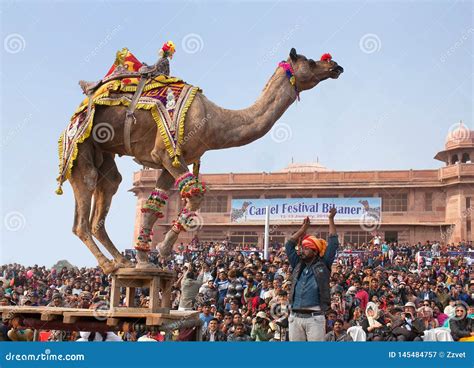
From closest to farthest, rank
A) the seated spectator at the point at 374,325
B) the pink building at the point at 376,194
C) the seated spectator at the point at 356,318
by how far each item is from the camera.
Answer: the seated spectator at the point at 374,325 → the seated spectator at the point at 356,318 → the pink building at the point at 376,194

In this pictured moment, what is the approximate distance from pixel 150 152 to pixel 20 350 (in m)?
3.00

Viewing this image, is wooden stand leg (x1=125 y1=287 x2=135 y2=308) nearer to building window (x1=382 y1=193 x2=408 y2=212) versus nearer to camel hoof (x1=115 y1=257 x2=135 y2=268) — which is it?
camel hoof (x1=115 y1=257 x2=135 y2=268)

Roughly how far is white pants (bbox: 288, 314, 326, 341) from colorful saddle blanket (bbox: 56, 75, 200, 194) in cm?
263

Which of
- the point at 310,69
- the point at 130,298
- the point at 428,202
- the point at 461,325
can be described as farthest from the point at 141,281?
the point at 428,202

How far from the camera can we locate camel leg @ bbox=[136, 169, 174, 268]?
806 cm

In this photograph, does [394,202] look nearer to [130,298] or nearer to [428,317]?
[428,317]

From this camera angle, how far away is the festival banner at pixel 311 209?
4319 centimetres

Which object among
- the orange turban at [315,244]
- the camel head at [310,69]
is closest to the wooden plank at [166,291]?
the orange turban at [315,244]

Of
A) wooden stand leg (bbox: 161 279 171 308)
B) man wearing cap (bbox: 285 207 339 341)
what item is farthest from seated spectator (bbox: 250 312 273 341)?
man wearing cap (bbox: 285 207 339 341)

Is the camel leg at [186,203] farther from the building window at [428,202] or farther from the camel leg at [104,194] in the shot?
the building window at [428,202]

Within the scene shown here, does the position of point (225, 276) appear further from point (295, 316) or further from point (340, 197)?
point (340, 197)

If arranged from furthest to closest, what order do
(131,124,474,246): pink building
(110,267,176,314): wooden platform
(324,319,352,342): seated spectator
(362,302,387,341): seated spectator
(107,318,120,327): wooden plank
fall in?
(131,124,474,246): pink building, (362,302,387,341): seated spectator, (324,319,352,342): seated spectator, (110,267,176,314): wooden platform, (107,318,120,327): wooden plank

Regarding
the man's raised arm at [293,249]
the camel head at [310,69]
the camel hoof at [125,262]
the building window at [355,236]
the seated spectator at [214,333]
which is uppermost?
the building window at [355,236]

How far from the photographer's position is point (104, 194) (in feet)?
29.2
